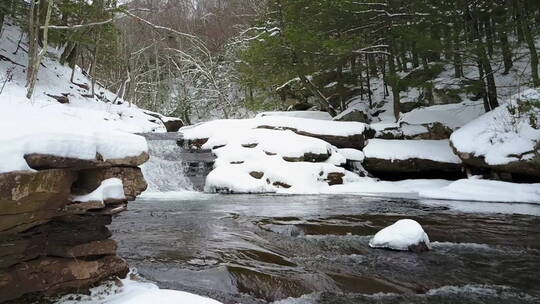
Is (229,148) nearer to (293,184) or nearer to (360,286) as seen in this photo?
(293,184)

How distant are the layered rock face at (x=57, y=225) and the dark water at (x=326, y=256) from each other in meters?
0.83

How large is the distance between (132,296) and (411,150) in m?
12.0

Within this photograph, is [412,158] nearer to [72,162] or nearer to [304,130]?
[304,130]

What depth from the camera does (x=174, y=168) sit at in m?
13.4

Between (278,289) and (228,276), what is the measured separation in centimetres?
60

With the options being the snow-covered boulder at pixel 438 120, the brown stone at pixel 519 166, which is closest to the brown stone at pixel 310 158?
the snow-covered boulder at pixel 438 120

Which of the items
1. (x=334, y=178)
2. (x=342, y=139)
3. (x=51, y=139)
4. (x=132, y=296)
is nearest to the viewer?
(x=51, y=139)

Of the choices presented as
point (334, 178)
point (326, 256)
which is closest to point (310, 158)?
point (334, 178)

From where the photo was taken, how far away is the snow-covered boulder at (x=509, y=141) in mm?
10828

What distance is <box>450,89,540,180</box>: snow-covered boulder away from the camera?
35.5ft

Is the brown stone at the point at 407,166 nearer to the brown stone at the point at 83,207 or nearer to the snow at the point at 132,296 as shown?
the snow at the point at 132,296

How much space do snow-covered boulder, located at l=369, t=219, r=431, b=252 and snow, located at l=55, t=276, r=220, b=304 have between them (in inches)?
130

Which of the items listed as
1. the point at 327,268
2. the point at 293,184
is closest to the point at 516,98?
the point at 293,184

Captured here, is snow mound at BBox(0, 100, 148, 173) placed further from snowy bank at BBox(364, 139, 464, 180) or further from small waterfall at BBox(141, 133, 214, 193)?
snowy bank at BBox(364, 139, 464, 180)
